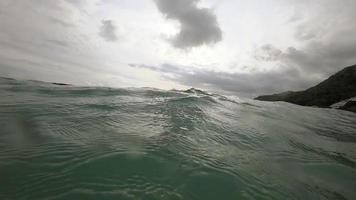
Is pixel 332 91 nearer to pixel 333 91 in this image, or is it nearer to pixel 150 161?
pixel 333 91

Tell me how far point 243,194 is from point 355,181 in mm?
4535

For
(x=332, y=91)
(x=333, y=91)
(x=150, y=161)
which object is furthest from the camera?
(x=332, y=91)

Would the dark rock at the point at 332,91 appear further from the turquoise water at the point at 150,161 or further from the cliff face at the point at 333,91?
the turquoise water at the point at 150,161

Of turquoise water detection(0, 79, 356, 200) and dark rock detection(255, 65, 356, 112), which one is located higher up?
dark rock detection(255, 65, 356, 112)

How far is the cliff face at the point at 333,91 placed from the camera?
8938cm

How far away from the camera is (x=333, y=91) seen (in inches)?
3757

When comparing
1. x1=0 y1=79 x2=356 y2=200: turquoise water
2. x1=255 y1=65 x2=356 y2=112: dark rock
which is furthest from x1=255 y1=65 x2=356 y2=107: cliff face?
x1=0 y1=79 x2=356 y2=200: turquoise water

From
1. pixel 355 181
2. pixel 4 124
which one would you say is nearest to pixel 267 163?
pixel 355 181

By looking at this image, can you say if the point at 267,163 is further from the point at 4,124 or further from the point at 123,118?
the point at 4,124

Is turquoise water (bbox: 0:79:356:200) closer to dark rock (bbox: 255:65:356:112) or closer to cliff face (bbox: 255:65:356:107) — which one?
dark rock (bbox: 255:65:356:112)

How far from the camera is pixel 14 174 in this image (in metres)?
3.73

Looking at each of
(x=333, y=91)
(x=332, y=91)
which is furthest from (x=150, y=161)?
(x=332, y=91)

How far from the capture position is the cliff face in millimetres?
89375

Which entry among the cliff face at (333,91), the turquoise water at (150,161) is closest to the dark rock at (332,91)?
the cliff face at (333,91)
